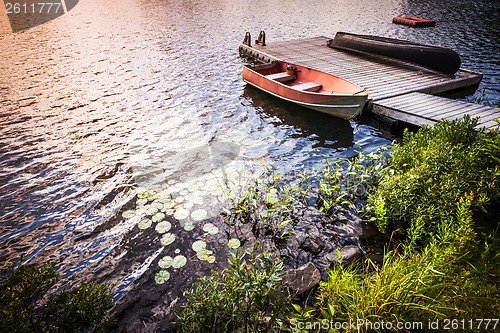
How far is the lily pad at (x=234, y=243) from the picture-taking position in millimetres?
5418

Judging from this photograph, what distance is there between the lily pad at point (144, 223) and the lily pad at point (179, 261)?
1136 mm

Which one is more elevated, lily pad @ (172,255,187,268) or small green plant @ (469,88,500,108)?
small green plant @ (469,88,500,108)

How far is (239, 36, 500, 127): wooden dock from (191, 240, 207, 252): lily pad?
684cm

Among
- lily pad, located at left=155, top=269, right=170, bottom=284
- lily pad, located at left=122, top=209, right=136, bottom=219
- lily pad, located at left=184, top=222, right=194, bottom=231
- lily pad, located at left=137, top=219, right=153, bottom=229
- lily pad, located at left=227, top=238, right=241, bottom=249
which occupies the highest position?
lily pad, located at left=122, top=209, right=136, bottom=219

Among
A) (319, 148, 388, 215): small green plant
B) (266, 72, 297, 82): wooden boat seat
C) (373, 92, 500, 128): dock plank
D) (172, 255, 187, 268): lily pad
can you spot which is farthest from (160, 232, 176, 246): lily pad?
(266, 72, 297, 82): wooden boat seat

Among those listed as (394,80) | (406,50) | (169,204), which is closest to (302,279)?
(169,204)

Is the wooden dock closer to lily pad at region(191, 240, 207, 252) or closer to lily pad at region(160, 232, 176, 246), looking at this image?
lily pad at region(191, 240, 207, 252)

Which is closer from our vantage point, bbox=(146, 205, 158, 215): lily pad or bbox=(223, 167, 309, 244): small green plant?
bbox=(223, 167, 309, 244): small green plant

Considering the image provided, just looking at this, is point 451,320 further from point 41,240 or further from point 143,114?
point 143,114

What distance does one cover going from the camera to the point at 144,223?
19.5ft

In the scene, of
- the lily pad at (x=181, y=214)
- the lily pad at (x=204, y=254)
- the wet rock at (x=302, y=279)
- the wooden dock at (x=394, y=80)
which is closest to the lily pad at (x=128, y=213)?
the lily pad at (x=181, y=214)

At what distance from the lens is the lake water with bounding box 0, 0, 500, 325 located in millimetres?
5461

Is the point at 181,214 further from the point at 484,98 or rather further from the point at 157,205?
the point at 484,98

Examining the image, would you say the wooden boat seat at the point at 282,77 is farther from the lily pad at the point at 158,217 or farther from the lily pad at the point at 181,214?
the lily pad at the point at 158,217
